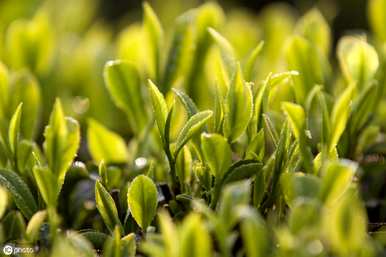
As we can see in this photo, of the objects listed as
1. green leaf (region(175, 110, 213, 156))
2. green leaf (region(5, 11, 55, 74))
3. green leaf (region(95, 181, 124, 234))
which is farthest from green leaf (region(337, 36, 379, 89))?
green leaf (region(5, 11, 55, 74))

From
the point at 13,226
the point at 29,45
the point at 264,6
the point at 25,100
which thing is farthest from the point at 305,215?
the point at 264,6

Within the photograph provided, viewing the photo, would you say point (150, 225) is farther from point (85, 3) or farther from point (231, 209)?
point (85, 3)

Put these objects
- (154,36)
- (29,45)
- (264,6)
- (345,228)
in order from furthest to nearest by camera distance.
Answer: (264,6) < (29,45) < (154,36) < (345,228)

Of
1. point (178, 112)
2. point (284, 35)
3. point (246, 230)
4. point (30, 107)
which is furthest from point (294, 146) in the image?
point (284, 35)

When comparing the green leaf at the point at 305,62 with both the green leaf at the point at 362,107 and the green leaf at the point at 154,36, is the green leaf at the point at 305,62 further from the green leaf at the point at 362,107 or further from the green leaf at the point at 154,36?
the green leaf at the point at 154,36

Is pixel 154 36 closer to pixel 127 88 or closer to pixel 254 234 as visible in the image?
pixel 127 88

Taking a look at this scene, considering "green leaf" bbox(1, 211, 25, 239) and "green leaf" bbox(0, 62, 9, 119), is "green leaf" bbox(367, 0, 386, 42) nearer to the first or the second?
"green leaf" bbox(0, 62, 9, 119)
